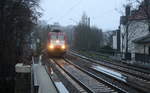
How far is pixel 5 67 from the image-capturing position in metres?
22.2

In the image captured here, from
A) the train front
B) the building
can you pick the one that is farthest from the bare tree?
the building

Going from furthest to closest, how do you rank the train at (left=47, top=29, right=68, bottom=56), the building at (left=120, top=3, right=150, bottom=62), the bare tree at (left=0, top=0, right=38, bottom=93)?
the building at (left=120, top=3, right=150, bottom=62) < the train at (left=47, top=29, right=68, bottom=56) < the bare tree at (left=0, top=0, right=38, bottom=93)

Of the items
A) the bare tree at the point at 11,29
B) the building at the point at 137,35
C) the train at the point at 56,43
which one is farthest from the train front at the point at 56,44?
the bare tree at the point at 11,29

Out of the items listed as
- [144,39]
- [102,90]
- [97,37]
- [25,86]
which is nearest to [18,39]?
[102,90]

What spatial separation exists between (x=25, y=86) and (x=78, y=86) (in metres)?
7.38

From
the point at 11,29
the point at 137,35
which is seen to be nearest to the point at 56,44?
the point at 11,29

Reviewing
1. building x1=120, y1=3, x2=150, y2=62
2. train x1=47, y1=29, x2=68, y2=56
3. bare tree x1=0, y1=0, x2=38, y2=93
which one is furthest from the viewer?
building x1=120, y1=3, x2=150, y2=62

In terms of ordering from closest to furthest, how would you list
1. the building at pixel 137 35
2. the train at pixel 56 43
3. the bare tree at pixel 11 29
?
the bare tree at pixel 11 29, the train at pixel 56 43, the building at pixel 137 35

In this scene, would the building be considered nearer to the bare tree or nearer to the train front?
the train front

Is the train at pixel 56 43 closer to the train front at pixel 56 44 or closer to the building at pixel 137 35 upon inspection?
the train front at pixel 56 44

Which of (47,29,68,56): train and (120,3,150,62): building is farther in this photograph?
(120,3,150,62): building

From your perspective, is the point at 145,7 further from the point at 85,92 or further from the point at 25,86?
the point at 25,86

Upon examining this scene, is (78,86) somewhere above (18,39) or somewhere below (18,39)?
below

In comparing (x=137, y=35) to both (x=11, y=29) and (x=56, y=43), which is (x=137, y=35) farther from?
(x=11, y=29)
